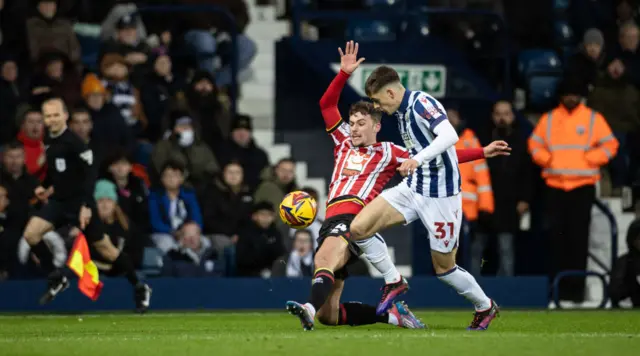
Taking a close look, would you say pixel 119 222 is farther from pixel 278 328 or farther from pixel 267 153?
pixel 278 328

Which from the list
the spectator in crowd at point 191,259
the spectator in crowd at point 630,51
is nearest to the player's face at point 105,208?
the spectator in crowd at point 191,259

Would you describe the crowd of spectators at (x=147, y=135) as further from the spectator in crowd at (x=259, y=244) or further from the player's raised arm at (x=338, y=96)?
the player's raised arm at (x=338, y=96)

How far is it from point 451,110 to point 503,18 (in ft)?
8.34

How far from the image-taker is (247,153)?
1736cm

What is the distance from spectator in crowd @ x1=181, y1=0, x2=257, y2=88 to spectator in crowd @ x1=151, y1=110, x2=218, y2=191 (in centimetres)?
136

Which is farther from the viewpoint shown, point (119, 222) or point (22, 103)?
point (22, 103)

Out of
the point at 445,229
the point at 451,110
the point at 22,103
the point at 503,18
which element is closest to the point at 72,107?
the point at 22,103

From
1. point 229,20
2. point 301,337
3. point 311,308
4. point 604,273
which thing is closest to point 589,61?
point 604,273

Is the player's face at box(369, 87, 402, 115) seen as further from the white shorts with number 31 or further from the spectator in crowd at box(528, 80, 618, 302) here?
the spectator in crowd at box(528, 80, 618, 302)

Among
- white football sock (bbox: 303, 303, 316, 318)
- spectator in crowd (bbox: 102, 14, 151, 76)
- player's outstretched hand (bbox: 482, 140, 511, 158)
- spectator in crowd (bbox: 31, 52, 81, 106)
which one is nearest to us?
white football sock (bbox: 303, 303, 316, 318)

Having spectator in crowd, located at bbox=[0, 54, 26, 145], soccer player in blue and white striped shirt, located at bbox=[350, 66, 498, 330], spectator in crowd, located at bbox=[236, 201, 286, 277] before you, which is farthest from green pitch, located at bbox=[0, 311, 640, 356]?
spectator in crowd, located at bbox=[0, 54, 26, 145]

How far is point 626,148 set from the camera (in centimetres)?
1761

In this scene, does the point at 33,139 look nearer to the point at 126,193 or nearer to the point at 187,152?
the point at 126,193

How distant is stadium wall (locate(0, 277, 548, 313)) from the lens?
1512 cm
